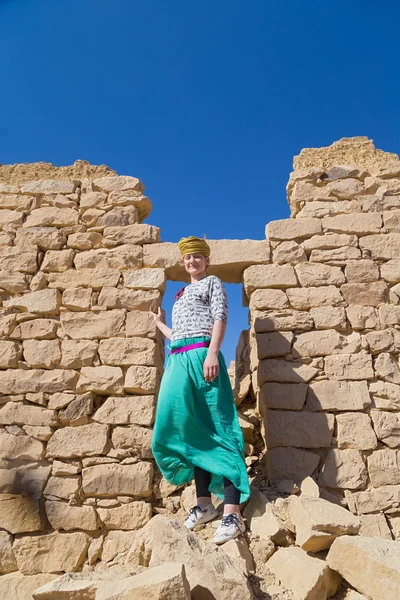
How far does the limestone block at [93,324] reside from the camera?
4062mm

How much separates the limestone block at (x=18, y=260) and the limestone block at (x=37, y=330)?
52cm

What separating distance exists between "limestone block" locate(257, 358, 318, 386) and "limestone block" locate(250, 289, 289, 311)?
0.48 metres

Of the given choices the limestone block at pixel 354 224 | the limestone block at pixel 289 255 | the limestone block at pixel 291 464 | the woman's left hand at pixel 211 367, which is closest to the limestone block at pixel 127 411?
the woman's left hand at pixel 211 367

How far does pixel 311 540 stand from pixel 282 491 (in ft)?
A: 2.73

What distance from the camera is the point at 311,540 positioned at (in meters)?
2.68

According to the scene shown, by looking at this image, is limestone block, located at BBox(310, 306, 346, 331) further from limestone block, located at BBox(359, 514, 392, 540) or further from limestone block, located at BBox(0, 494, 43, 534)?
limestone block, located at BBox(0, 494, 43, 534)

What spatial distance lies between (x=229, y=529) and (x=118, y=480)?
1162 millimetres

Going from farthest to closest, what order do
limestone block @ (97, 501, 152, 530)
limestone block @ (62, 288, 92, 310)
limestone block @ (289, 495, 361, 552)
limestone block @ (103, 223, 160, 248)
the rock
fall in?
limestone block @ (103, 223, 160, 248) < limestone block @ (62, 288, 92, 310) < limestone block @ (97, 501, 152, 530) < limestone block @ (289, 495, 361, 552) < the rock

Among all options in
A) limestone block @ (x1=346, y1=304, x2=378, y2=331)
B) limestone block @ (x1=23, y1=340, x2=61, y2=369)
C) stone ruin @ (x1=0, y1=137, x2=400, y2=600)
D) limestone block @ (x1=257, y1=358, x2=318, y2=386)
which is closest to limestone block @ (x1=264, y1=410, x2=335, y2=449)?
stone ruin @ (x1=0, y1=137, x2=400, y2=600)

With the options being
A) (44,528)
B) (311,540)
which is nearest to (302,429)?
(311,540)

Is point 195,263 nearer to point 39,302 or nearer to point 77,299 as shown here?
point 77,299

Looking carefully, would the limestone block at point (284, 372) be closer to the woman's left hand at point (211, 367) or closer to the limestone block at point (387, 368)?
the limestone block at point (387, 368)

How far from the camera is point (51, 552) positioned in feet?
11.3

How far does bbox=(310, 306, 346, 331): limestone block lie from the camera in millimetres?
4043
